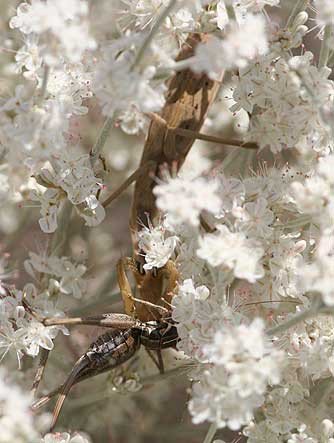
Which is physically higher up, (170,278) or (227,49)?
(227,49)

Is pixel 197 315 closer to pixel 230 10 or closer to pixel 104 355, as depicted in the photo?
pixel 104 355

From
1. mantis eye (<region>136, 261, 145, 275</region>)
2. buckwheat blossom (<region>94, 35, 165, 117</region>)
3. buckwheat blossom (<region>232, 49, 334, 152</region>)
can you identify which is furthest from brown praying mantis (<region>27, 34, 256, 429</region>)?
buckwheat blossom (<region>94, 35, 165, 117</region>)

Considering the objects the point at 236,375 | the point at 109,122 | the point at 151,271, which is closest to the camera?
the point at 236,375

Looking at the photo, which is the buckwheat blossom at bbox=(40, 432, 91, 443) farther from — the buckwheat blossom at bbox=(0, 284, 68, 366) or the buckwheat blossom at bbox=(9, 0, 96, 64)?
the buckwheat blossom at bbox=(9, 0, 96, 64)

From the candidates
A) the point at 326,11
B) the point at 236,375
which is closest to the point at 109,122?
the point at 326,11

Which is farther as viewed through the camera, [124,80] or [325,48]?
[325,48]

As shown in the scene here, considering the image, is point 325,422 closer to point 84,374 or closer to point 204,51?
point 84,374

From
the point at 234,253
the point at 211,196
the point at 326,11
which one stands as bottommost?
the point at 234,253
